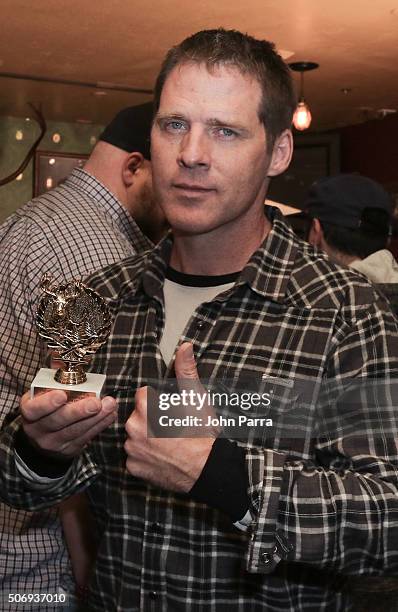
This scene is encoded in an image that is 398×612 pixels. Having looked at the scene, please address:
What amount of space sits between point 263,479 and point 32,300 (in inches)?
37.6

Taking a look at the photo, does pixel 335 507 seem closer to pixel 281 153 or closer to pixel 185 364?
pixel 185 364

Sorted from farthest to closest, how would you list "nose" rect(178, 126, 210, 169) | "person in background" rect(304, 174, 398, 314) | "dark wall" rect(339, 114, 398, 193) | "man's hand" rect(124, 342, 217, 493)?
"dark wall" rect(339, 114, 398, 193), "person in background" rect(304, 174, 398, 314), "nose" rect(178, 126, 210, 169), "man's hand" rect(124, 342, 217, 493)

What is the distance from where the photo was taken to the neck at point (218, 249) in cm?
138

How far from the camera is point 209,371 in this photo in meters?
1.30

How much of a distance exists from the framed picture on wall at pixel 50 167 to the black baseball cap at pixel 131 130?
7.67m

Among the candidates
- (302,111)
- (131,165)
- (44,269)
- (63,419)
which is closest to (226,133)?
(63,419)

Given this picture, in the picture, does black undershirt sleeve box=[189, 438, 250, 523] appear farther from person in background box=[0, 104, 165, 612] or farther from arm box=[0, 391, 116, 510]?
person in background box=[0, 104, 165, 612]

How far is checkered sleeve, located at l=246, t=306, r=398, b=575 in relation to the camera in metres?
1.11

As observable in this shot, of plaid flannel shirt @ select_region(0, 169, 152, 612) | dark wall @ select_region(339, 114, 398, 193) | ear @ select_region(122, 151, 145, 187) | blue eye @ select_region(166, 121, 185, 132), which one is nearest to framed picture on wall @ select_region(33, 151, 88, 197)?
dark wall @ select_region(339, 114, 398, 193)

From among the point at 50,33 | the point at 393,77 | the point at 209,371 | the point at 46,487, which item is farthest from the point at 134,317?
the point at 393,77

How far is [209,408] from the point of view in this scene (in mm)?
1085

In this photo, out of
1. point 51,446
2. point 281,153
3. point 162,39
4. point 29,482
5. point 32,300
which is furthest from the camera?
point 162,39

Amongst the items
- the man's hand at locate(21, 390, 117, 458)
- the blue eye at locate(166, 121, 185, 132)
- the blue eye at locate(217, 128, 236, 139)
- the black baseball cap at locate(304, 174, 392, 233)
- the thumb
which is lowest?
the man's hand at locate(21, 390, 117, 458)

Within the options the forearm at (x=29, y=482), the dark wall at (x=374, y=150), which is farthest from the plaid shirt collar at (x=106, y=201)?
the dark wall at (x=374, y=150)
